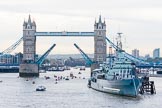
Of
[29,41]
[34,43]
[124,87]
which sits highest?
[29,41]

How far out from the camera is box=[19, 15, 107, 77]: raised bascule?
177750 mm

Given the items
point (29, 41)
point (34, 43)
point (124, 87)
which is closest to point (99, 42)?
point (34, 43)

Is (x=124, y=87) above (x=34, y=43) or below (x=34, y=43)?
below

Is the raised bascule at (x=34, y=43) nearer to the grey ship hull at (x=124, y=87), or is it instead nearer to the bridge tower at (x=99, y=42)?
the bridge tower at (x=99, y=42)

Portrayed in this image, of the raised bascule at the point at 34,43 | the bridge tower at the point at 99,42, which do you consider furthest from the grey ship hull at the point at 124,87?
the bridge tower at the point at 99,42

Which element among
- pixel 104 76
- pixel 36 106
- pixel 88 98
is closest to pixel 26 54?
pixel 104 76

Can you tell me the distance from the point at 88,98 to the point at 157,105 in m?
12.1

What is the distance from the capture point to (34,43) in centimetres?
18650

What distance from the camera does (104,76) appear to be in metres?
105

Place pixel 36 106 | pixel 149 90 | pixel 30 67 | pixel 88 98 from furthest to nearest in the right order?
pixel 30 67 < pixel 149 90 < pixel 88 98 < pixel 36 106

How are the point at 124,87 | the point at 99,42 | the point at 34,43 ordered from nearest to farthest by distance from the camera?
the point at 124,87, the point at 99,42, the point at 34,43

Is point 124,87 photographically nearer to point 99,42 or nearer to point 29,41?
point 99,42

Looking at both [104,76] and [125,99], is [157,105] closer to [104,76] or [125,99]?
[125,99]

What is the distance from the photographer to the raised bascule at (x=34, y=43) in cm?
17775
